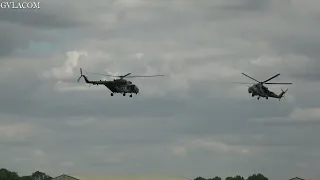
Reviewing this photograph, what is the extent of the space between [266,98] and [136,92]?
24290mm

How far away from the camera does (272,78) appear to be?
623 ft

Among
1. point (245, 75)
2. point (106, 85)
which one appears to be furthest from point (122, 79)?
point (245, 75)

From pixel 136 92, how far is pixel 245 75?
2078cm

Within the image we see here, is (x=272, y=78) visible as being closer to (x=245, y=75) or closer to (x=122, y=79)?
(x=245, y=75)

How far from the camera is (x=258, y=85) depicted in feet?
604

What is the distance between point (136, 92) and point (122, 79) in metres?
3.72

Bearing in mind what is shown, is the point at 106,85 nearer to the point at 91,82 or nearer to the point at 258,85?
the point at 91,82

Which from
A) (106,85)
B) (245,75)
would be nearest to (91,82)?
(106,85)

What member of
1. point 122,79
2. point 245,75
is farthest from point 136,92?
point 245,75

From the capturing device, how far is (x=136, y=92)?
18400 cm

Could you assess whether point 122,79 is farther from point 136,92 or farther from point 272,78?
point 272,78

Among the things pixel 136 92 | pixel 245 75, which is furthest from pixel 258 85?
pixel 136 92

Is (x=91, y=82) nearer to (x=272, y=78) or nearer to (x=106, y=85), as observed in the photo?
(x=106, y=85)

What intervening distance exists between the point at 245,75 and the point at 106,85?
26255 millimetres
